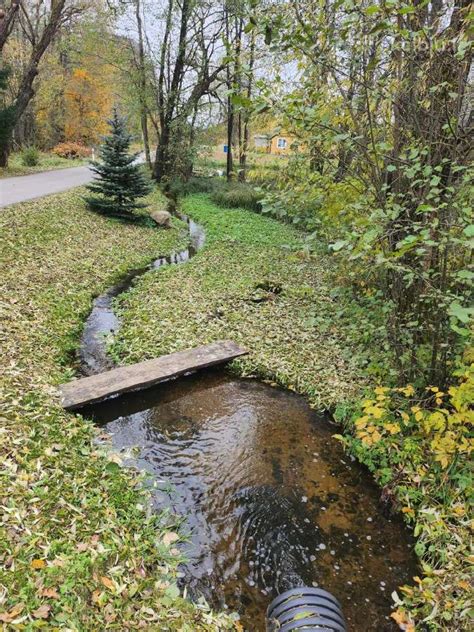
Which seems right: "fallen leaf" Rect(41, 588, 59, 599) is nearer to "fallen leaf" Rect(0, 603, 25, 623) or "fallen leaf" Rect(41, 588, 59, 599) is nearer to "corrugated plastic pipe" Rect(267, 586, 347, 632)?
"fallen leaf" Rect(0, 603, 25, 623)

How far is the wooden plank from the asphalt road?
724 centimetres

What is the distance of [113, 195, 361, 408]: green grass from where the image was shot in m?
5.23

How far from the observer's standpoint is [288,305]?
292 inches

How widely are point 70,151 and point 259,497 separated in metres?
28.4

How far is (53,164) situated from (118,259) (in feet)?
49.9

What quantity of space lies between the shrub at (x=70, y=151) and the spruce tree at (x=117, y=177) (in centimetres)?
1676

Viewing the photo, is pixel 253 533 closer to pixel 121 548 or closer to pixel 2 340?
pixel 121 548

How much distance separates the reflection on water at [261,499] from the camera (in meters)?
2.82

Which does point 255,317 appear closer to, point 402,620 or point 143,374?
point 143,374

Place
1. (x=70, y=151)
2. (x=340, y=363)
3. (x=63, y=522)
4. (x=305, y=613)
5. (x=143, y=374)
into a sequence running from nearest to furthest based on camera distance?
(x=305, y=613) → (x=63, y=522) → (x=143, y=374) → (x=340, y=363) → (x=70, y=151)

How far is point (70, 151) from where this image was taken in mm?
26484

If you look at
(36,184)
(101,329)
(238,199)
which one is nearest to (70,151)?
(36,184)

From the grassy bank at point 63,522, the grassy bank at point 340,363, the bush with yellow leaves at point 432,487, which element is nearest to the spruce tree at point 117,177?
the grassy bank at point 340,363

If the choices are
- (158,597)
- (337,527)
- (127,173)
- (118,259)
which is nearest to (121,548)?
(158,597)
